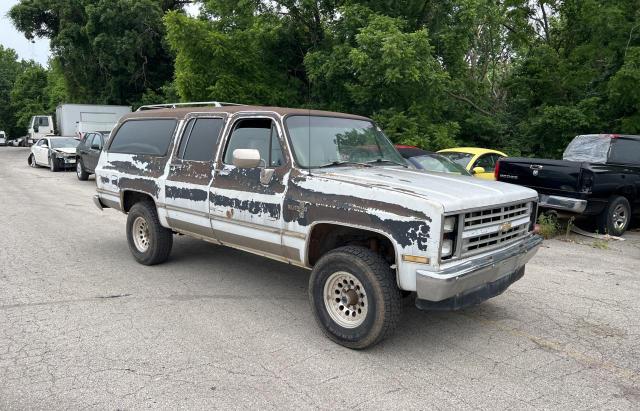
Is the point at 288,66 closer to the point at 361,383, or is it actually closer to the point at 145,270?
the point at 145,270

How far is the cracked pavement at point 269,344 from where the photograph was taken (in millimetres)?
3410

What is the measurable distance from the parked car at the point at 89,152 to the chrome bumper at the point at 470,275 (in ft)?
47.2

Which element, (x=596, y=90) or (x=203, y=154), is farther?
(x=596, y=90)

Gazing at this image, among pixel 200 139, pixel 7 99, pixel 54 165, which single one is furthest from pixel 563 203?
pixel 7 99

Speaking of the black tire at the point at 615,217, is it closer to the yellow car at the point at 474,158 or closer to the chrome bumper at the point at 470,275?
the yellow car at the point at 474,158

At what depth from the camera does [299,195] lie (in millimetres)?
4395

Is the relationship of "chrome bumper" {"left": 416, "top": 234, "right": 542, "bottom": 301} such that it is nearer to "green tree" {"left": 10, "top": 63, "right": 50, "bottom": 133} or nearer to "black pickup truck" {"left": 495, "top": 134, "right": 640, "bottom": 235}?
"black pickup truck" {"left": 495, "top": 134, "right": 640, "bottom": 235}

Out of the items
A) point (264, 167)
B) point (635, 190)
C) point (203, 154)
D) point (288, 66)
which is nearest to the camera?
point (264, 167)

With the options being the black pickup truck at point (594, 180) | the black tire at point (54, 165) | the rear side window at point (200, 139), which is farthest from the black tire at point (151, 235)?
the black tire at point (54, 165)

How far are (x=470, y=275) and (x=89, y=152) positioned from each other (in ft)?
50.4

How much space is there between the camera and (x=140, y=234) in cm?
655

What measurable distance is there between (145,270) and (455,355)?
391cm

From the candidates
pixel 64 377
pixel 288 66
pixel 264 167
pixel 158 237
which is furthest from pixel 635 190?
pixel 288 66

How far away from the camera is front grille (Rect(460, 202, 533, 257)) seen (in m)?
3.89
